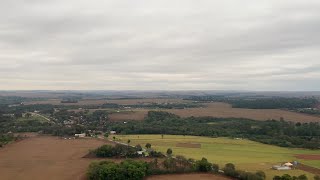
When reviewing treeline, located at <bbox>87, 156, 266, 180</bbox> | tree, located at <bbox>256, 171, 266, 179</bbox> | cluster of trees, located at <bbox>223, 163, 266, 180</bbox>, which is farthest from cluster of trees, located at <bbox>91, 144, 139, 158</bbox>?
tree, located at <bbox>256, 171, 266, 179</bbox>

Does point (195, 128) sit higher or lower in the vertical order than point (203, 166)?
higher

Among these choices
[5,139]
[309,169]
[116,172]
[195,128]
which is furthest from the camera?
[195,128]

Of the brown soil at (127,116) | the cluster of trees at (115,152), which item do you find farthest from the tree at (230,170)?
the brown soil at (127,116)

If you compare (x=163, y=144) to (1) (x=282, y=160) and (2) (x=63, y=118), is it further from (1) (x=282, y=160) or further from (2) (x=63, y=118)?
(2) (x=63, y=118)

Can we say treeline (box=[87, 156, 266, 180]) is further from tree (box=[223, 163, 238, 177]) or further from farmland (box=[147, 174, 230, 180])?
farmland (box=[147, 174, 230, 180])

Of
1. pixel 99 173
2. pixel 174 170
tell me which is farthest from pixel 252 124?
pixel 99 173

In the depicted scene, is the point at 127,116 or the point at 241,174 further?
the point at 127,116

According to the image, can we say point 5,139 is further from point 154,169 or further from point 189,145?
point 154,169

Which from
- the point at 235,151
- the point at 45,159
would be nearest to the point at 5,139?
the point at 45,159
